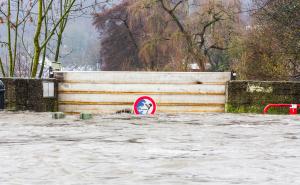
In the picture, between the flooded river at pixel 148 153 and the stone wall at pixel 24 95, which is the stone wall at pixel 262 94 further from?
the stone wall at pixel 24 95

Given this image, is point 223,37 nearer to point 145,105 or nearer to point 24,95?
point 145,105

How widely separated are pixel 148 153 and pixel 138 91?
30.5 feet

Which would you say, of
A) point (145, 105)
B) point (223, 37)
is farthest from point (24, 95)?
point (223, 37)

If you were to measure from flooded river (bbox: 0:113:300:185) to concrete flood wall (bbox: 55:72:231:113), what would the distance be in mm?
5265

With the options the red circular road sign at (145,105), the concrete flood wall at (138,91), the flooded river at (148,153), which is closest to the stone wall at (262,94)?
the concrete flood wall at (138,91)

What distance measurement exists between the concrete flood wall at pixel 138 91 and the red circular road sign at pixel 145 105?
0.67m

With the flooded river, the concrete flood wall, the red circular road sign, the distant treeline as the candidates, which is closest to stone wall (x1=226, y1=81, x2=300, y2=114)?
the concrete flood wall

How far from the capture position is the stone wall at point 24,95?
13781 millimetres

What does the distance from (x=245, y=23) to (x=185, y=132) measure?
118 feet

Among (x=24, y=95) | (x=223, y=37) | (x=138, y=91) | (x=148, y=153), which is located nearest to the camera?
(x=148, y=153)

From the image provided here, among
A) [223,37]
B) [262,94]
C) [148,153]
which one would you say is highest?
[223,37]

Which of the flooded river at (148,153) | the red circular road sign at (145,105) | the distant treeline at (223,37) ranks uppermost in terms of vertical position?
the distant treeline at (223,37)

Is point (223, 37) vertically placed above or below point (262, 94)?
above

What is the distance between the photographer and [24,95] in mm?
13938
